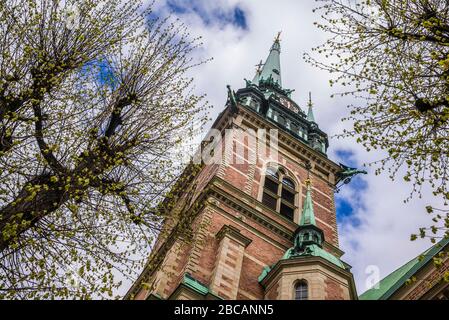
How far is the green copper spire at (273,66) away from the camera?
49941mm

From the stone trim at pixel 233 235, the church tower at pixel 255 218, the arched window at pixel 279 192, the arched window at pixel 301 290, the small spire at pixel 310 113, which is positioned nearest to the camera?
the church tower at pixel 255 218

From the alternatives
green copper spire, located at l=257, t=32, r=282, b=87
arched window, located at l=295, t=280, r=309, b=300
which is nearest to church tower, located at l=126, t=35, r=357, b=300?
arched window, located at l=295, t=280, r=309, b=300

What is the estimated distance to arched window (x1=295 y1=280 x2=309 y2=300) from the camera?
18609mm

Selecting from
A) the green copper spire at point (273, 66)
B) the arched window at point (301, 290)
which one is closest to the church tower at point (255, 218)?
the arched window at point (301, 290)

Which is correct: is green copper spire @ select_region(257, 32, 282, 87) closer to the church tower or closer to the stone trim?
the church tower

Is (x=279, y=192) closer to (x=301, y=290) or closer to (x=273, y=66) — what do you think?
(x=301, y=290)

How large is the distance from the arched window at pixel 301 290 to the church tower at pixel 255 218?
0.13 feet

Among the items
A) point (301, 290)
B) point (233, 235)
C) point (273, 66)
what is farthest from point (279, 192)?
point (273, 66)

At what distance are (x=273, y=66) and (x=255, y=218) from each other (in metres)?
31.9

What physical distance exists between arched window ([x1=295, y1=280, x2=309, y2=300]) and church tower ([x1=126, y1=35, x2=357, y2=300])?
0.04 metres

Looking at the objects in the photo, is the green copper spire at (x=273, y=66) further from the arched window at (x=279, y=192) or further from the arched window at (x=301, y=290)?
the arched window at (x=301, y=290)
